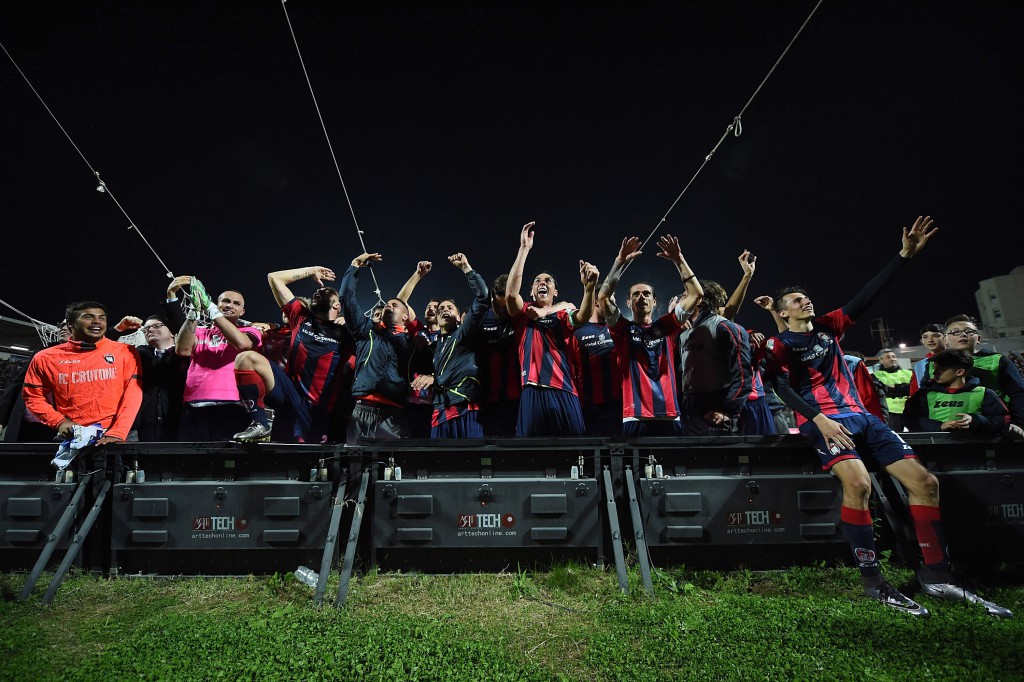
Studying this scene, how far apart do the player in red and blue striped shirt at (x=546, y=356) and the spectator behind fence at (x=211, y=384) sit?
2.80 metres

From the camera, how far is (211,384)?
17.8ft

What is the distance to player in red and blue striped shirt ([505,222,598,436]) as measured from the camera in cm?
479

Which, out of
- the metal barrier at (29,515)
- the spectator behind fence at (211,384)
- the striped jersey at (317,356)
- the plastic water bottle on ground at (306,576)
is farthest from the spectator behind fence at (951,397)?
the metal barrier at (29,515)

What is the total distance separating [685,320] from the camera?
5.86m

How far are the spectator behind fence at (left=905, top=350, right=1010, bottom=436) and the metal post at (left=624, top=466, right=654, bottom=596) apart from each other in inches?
120

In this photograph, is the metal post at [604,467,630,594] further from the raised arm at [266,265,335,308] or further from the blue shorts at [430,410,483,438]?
the raised arm at [266,265,335,308]

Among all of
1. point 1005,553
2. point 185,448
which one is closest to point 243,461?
point 185,448

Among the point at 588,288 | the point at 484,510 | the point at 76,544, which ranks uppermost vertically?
the point at 588,288

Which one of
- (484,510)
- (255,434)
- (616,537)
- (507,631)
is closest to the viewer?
(507,631)

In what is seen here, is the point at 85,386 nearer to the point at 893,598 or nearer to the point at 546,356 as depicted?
the point at 546,356

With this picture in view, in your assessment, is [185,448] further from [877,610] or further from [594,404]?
[877,610]

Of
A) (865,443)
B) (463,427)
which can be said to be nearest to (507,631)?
(463,427)

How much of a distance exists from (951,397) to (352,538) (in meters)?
5.57

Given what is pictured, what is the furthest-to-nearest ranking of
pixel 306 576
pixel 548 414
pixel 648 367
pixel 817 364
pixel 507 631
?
pixel 648 367 → pixel 548 414 → pixel 817 364 → pixel 306 576 → pixel 507 631
